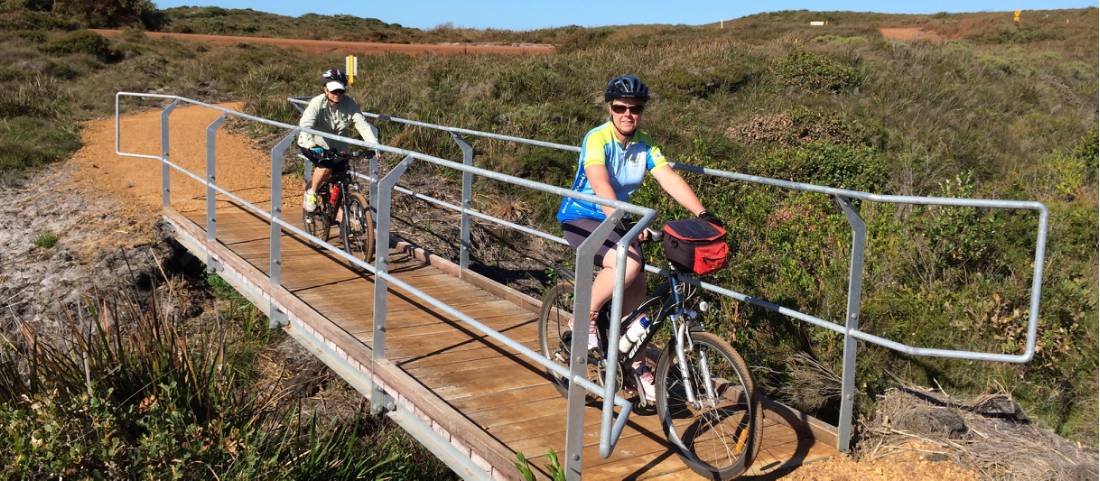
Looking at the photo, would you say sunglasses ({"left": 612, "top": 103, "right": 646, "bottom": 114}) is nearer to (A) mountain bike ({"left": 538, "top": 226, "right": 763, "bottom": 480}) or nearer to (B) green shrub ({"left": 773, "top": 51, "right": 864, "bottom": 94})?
(A) mountain bike ({"left": 538, "top": 226, "right": 763, "bottom": 480})

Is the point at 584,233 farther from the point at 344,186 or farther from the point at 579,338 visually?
the point at 344,186

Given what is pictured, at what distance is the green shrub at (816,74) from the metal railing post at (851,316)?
15602 mm

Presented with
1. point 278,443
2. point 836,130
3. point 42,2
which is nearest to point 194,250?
point 278,443

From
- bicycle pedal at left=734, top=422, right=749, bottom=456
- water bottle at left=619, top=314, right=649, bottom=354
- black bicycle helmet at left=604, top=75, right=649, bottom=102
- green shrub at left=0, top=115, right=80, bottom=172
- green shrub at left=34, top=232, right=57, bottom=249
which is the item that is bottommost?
green shrub at left=34, top=232, right=57, bottom=249

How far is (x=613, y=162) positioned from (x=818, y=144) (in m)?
9.78

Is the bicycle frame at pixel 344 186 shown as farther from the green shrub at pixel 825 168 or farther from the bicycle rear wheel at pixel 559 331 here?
the green shrub at pixel 825 168

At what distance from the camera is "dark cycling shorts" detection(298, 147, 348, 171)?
8.20 m

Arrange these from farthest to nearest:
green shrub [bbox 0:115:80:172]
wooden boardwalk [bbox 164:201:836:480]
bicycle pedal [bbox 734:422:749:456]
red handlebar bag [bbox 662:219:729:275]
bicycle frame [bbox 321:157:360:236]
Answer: green shrub [bbox 0:115:80:172], bicycle frame [bbox 321:157:360:236], wooden boardwalk [bbox 164:201:836:480], bicycle pedal [bbox 734:422:749:456], red handlebar bag [bbox 662:219:729:275]

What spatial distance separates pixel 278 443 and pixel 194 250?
4.18m

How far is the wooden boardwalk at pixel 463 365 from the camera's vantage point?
4.59 meters

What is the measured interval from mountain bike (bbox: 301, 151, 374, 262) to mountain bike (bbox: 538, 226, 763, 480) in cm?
335

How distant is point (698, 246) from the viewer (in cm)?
423

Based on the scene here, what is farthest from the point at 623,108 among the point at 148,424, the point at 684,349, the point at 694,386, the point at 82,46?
the point at 82,46

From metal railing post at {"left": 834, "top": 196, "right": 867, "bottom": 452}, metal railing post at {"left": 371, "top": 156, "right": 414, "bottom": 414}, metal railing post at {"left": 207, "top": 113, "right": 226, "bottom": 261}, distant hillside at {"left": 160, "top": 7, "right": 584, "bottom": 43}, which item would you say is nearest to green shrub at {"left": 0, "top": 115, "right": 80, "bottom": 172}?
metal railing post at {"left": 207, "top": 113, "right": 226, "bottom": 261}
